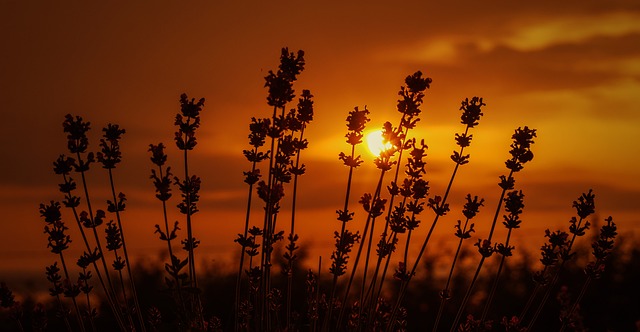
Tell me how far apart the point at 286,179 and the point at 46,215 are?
141 centimetres

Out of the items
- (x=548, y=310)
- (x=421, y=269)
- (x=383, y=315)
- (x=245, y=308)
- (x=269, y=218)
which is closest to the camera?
(x=269, y=218)

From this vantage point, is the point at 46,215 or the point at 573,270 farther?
the point at 573,270

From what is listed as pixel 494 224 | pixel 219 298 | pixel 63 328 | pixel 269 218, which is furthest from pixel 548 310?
pixel 269 218

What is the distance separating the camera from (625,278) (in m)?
12.0

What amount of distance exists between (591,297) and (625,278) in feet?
2.38

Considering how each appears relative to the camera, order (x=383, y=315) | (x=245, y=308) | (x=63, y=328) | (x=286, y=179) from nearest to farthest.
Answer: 1. (x=286, y=179)
2. (x=245, y=308)
3. (x=383, y=315)
4. (x=63, y=328)

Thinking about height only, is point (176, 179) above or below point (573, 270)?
above

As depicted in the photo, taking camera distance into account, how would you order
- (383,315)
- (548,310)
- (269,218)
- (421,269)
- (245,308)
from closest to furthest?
(269,218) → (245,308) → (383,315) → (548,310) → (421,269)

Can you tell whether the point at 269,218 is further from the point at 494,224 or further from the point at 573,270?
the point at 573,270

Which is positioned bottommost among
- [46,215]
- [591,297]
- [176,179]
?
[591,297]

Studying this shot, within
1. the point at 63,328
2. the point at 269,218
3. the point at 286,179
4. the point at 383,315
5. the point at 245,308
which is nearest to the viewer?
the point at 269,218

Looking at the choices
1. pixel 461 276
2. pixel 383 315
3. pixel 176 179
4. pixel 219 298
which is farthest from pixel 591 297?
pixel 176 179

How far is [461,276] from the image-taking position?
12719 millimetres

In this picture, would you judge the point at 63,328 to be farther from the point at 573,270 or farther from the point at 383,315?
the point at 573,270
